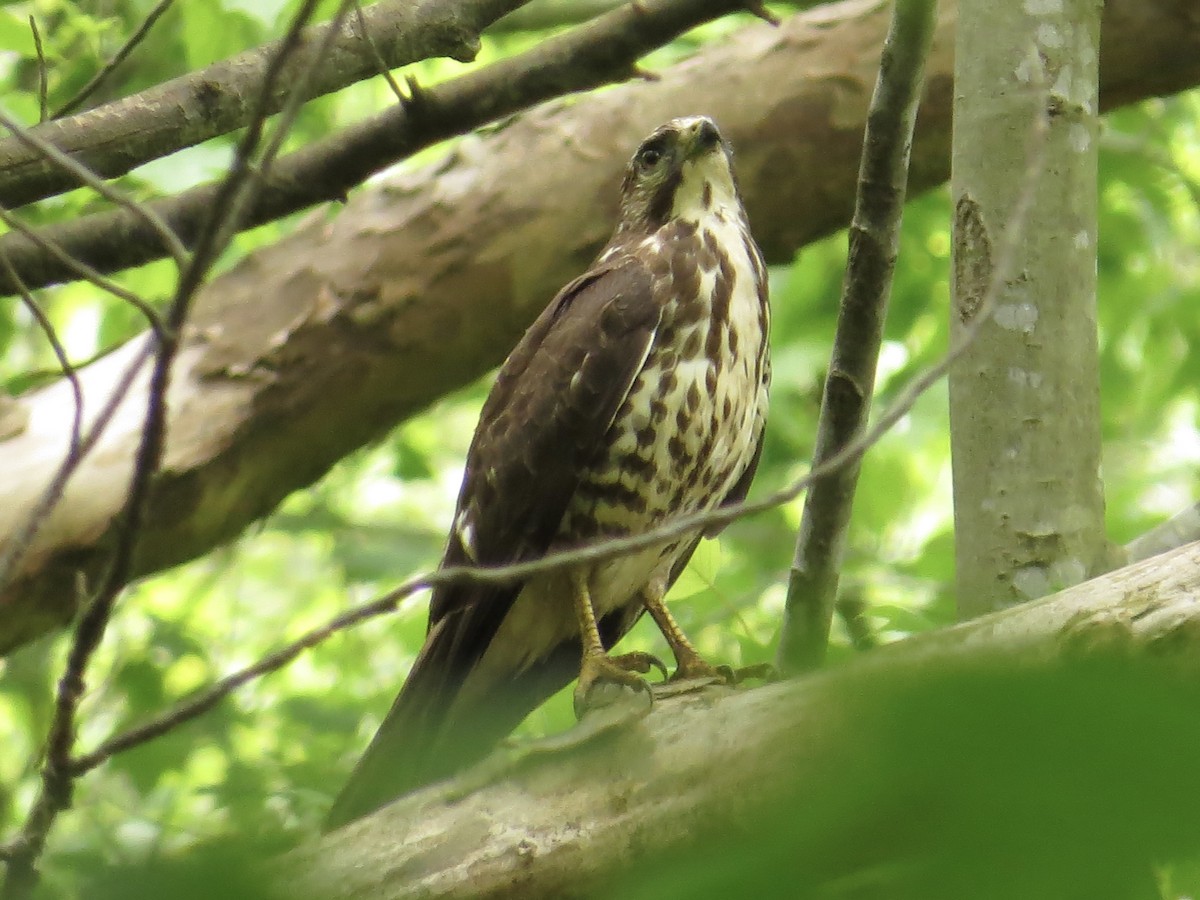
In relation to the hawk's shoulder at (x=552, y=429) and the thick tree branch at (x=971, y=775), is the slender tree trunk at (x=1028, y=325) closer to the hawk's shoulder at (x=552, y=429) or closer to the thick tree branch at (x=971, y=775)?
the hawk's shoulder at (x=552, y=429)

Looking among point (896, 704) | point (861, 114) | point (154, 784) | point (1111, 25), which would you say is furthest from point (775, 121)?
point (896, 704)

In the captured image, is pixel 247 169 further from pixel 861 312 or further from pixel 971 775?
pixel 861 312

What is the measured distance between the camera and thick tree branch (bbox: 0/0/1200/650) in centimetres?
369

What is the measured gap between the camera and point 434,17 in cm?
218

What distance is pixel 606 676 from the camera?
2631mm

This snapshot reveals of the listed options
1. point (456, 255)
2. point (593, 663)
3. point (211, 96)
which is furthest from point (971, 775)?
point (456, 255)

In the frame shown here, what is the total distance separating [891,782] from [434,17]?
1.90m

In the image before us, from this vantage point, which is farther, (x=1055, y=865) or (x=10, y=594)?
(x=10, y=594)

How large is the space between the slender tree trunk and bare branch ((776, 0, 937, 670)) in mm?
139

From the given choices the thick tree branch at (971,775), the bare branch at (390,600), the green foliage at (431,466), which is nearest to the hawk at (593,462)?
the green foliage at (431,466)

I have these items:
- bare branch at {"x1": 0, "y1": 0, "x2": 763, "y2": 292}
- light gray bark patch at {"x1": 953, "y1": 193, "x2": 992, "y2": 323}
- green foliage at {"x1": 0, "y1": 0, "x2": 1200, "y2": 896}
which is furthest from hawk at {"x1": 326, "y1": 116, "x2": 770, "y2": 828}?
light gray bark patch at {"x1": 953, "y1": 193, "x2": 992, "y2": 323}

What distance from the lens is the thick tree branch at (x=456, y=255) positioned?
3.69 meters

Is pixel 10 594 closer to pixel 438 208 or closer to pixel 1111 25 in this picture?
pixel 438 208

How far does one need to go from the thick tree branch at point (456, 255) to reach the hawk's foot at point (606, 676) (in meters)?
1.30
